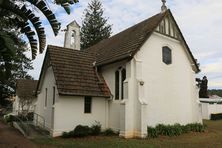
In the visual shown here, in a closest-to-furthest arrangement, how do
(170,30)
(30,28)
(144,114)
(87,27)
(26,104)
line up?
(30,28) < (144,114) < (170,30) < (26,104) < (87,27)

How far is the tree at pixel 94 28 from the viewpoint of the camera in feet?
178

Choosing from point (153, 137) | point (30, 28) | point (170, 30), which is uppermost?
point (170, 30)

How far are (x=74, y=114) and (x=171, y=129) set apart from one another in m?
7.66

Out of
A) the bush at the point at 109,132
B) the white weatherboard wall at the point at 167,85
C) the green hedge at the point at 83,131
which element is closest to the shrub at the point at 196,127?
the white weatherboard wall at the point at 167,85

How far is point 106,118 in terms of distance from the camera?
2250 cm

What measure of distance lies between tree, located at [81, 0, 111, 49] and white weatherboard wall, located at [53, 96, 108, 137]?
3259cm

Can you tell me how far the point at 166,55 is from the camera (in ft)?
77.4

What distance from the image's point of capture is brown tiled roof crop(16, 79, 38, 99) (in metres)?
42.5

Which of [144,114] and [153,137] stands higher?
[144,114]

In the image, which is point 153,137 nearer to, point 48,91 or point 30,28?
point 48,91

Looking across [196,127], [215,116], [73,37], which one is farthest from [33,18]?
[215,116]

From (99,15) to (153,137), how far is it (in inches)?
1690

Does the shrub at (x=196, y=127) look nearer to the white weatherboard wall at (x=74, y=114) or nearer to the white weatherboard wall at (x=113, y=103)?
the white weatherboard wall at (x=113, y=103)

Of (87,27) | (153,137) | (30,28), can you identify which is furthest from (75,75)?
(87,27)
